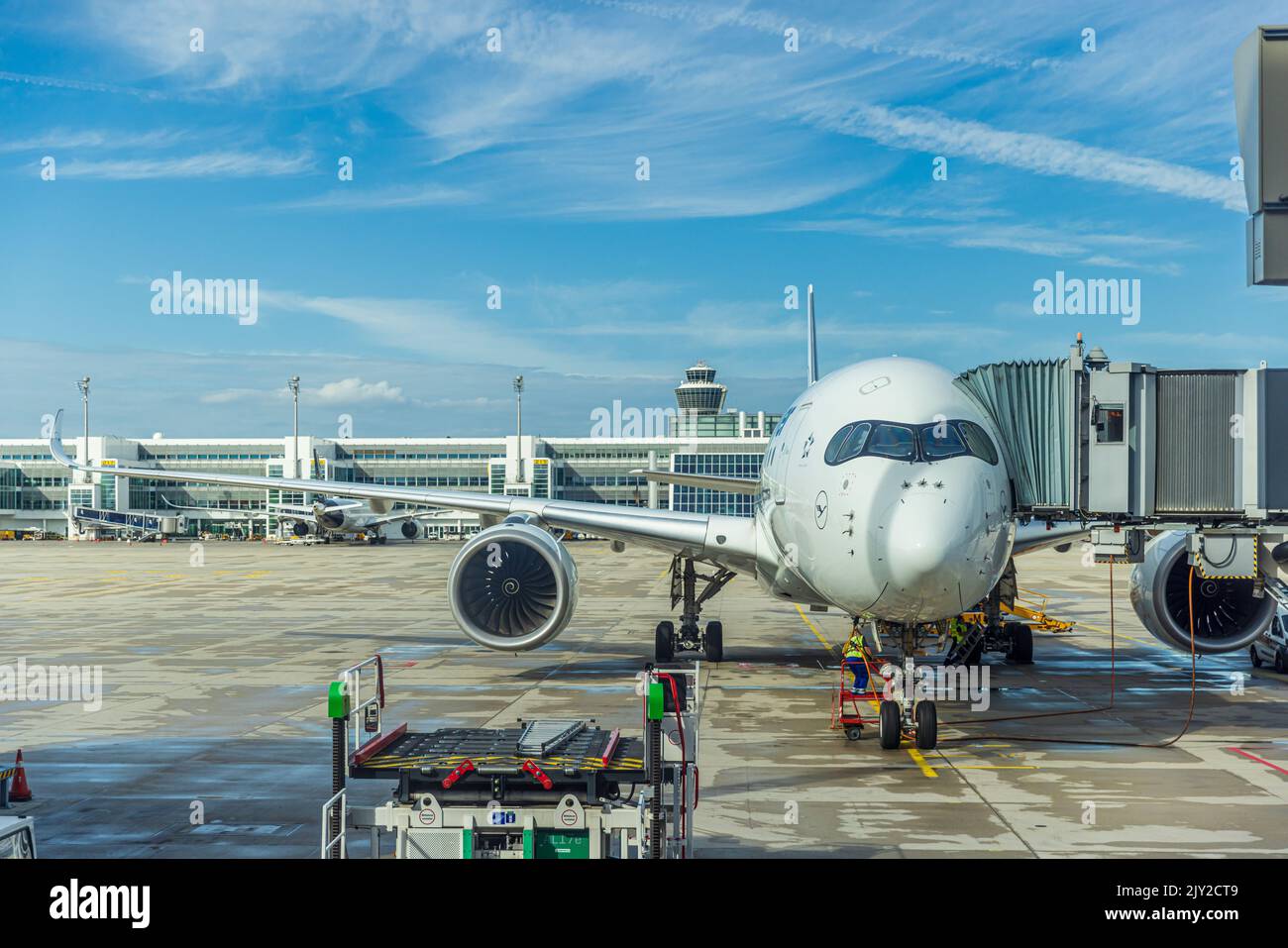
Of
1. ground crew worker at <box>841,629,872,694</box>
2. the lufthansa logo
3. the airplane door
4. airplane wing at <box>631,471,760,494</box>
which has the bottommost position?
ground crew worker at <box>841,629,872,694</box>

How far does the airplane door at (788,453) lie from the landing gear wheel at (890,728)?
3.30 meters

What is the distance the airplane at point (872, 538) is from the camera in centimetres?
1266

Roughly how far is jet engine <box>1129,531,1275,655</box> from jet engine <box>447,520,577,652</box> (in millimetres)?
8840

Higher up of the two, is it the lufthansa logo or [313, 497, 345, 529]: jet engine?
the lufthansa logo

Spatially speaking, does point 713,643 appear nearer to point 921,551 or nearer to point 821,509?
point 821,509

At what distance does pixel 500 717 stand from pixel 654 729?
8497mm

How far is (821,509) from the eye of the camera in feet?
46.2

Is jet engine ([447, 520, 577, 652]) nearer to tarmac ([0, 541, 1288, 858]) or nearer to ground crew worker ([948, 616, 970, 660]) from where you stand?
tarmac ([0, 541, 1288, 858])

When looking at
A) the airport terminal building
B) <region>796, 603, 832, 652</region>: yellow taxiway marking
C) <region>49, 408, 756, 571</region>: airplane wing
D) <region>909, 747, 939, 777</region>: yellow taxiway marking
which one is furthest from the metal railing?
the airport terminal building

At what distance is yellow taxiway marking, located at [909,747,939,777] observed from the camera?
12769mm

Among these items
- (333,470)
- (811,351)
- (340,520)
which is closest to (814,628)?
(811,351)

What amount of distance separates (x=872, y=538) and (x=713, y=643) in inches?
397
